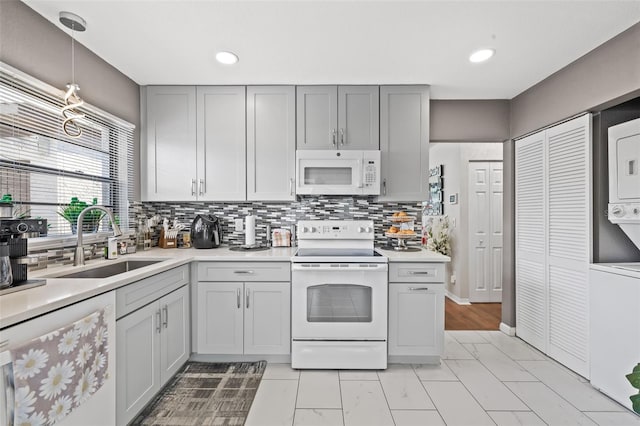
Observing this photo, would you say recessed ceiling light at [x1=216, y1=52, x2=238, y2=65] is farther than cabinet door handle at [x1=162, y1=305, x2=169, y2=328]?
Yes

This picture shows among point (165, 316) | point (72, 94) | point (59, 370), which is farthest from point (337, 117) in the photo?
point (59, 370)

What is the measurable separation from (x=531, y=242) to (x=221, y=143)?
9.75ft

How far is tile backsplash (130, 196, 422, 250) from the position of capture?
311 centimetres

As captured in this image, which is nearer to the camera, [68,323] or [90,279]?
[68,323]

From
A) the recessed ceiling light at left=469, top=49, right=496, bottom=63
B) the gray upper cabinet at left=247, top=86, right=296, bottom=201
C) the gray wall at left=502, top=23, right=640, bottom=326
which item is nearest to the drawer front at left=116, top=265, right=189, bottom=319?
the gray upper cabinet at left=247, top=86, right=296, bottom=201

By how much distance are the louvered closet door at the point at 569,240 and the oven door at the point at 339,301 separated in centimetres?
144

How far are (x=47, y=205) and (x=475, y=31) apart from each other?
9.44ft

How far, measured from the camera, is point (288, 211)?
3119mm

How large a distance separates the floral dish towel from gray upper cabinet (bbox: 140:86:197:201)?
159cm

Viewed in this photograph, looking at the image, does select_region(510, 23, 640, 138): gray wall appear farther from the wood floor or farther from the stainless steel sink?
the stainless steel sink

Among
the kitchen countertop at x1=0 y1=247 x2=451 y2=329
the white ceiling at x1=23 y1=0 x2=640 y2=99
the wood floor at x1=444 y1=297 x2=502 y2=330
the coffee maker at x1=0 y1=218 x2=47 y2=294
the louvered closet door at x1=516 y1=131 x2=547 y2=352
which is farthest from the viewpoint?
the wood floor at x1=444 y1=297 x2=502 y2=330

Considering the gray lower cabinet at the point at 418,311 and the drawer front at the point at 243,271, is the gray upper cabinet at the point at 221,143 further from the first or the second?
the gray lower cabinet at the point at 418,311

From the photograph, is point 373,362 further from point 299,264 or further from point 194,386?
point 194,386

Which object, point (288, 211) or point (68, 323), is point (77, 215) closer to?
point (68, 323)
